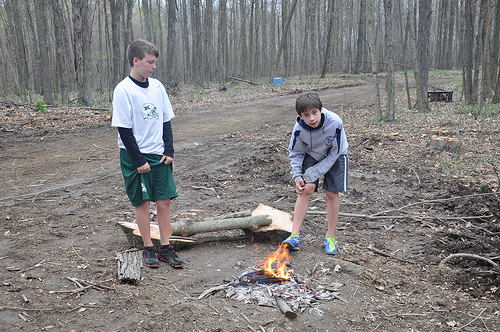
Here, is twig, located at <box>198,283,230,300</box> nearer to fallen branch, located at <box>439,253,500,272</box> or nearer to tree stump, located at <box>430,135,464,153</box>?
fallen branch, located at <box>439,253,500,272</box>

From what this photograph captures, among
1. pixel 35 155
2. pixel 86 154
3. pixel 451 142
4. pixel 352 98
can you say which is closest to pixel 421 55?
pixel 352 98

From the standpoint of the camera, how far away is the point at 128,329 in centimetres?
287

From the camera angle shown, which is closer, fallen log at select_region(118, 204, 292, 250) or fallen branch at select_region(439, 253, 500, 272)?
fallen branch at select_region(439, 253, 500, 272)

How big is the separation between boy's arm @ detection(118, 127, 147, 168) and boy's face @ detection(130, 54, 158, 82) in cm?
54

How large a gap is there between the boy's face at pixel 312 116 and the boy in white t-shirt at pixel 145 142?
4.68ft

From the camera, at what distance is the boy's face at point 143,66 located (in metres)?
3.61

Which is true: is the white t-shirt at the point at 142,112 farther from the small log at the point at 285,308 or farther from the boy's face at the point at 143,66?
the small log at the point at 285,308

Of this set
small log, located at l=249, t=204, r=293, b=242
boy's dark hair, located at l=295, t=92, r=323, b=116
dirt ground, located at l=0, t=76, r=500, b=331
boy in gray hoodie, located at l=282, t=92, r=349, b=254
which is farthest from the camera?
small log, located at l=249, t=204, r=293, b=242

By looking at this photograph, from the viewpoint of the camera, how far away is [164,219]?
3.95 metres

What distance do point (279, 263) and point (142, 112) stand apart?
6.86 ft

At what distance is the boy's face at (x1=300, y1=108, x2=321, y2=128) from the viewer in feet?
13.1

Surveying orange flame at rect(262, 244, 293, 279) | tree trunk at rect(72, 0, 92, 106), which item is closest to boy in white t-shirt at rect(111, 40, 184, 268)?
orange flame at rect(262, 244, 293, 279)

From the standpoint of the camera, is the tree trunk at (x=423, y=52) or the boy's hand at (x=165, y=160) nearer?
the boy's hand at (x=165, y=160)

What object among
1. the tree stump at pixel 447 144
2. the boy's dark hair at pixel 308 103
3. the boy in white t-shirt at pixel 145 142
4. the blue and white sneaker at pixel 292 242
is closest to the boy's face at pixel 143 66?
the boy in white t-shirt at pixel 145 142
